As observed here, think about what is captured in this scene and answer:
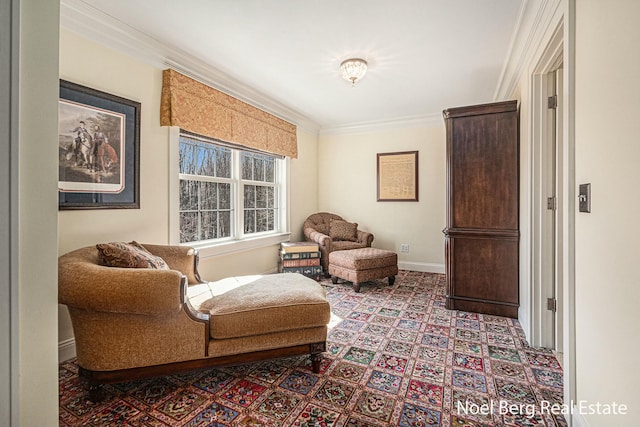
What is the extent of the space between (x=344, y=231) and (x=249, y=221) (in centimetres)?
149

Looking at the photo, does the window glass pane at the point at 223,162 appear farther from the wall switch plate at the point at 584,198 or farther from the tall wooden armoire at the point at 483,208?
the wall switch plate at the point at 584,198

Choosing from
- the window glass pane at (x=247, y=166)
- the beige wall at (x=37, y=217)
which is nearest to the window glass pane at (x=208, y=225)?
the window glass pane at (x=247, y=166)

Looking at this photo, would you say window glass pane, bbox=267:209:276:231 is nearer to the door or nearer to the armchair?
the armchair

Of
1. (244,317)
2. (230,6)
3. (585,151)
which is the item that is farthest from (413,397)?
(230,6)

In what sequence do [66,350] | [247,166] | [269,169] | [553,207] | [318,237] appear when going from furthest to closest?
[269,169] → [318,237] → [247,166] → [553,207] → [66,350]

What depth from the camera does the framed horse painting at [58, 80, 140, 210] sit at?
2.07 meters

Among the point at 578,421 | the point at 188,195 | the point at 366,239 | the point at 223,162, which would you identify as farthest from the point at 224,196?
the point at 578,421

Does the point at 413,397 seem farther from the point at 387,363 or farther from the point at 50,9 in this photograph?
the point at 50,9

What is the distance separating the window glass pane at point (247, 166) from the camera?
392cm

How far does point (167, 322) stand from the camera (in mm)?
1633

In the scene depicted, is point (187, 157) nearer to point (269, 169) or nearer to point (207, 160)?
point (207, 160)

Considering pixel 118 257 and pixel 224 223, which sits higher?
pixel 224 223

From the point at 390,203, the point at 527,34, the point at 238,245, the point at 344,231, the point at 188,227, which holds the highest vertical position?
the point at 527,34

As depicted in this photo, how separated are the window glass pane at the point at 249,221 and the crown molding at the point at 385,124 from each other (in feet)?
7.29
